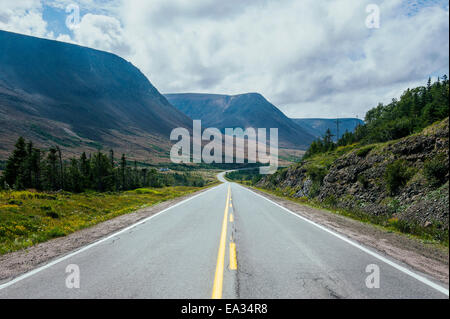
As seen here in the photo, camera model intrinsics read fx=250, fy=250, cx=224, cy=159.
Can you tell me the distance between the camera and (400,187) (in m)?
13.1

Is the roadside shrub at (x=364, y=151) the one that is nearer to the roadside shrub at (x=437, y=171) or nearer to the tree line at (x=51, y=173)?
the roadside shrub at (x=437, y=171)

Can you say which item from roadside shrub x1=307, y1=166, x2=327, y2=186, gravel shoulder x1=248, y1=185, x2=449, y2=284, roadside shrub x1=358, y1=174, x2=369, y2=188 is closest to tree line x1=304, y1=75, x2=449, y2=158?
roadside shrub x1=307, y1=166, x2=327, y2=186

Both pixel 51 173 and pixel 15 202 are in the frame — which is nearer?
pixel 15 202

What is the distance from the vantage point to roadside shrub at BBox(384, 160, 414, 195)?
43.0 ft

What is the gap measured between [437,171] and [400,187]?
208 cm

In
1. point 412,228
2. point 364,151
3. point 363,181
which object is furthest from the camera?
point 364,151

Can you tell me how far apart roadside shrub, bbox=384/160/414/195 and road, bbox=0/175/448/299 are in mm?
7392

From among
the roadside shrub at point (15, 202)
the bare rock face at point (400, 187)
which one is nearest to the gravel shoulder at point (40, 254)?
the roadside shrub at point (15, 202)

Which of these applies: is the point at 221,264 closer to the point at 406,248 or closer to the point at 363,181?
→ the point at 406,248

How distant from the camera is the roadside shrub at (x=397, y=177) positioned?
1310 cm

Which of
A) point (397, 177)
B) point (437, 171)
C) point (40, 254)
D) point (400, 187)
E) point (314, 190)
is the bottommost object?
point (40, 254)

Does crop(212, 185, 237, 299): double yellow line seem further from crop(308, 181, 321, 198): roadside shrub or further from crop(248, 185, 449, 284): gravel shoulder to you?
crop(308, 181, 321, 198): roadside shrub

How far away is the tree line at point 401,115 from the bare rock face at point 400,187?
11237 millimetres

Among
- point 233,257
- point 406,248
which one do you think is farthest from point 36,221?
point 406,248
